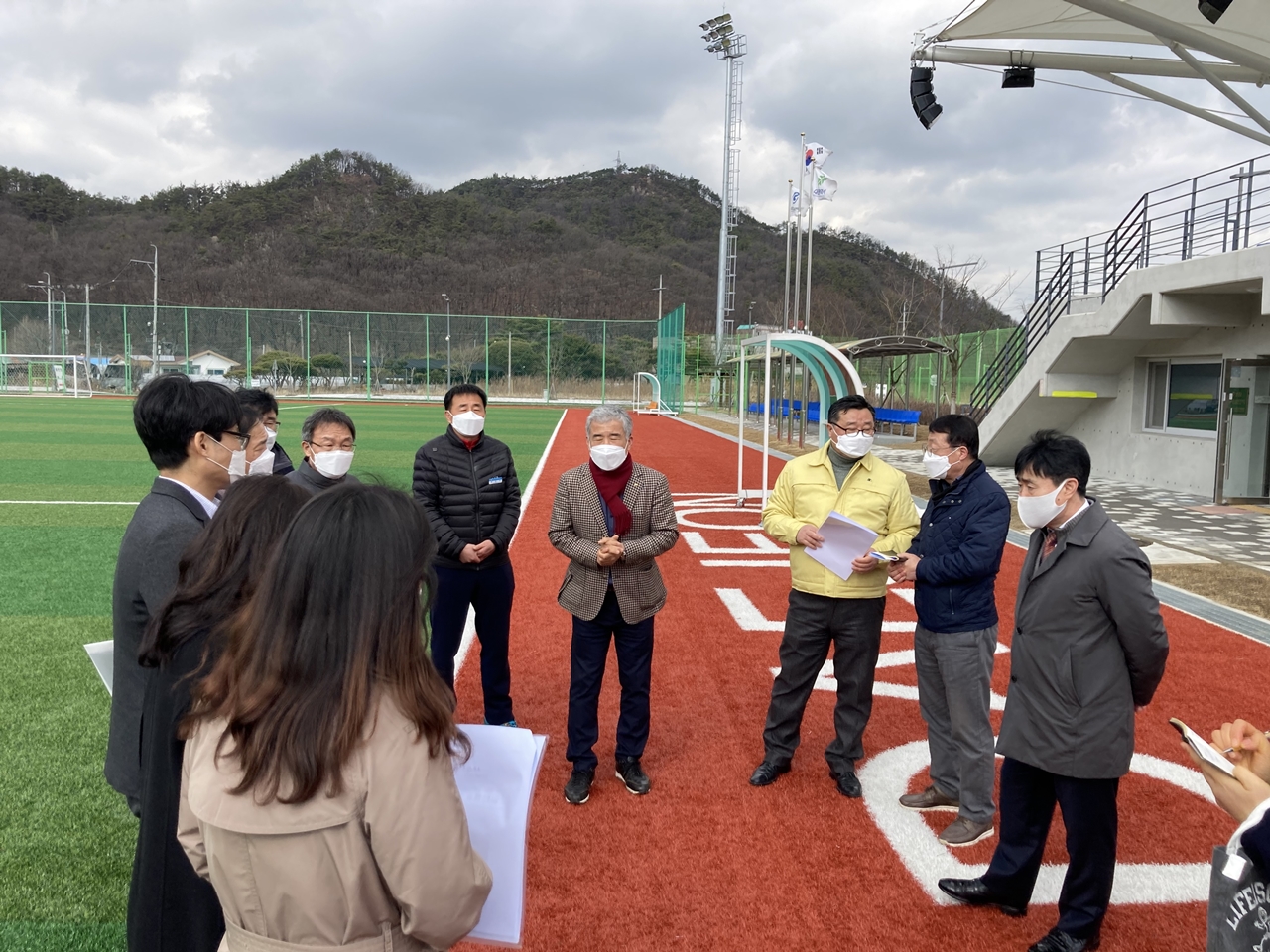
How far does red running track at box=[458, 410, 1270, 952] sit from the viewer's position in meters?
3.20

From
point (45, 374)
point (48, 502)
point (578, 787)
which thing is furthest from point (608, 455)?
point (45, 374)

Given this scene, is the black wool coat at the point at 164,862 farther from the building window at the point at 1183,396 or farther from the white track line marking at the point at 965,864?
the building window at the point at 1183,396

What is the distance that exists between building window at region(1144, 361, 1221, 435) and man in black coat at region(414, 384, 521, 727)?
12451 mm

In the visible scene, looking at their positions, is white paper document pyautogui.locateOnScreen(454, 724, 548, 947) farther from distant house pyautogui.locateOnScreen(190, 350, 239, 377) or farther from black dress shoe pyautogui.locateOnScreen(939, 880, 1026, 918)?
distant house pyautogui.locateOnScreen(190, 350, 239, 377)

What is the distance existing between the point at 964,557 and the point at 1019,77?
541 centimetres

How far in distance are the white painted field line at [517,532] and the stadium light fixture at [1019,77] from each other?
5474 mm

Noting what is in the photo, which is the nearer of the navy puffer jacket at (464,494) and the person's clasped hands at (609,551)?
the person's clasped hands at (609,551)

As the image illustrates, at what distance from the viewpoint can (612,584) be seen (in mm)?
4258

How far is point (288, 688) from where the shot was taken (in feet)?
5.13

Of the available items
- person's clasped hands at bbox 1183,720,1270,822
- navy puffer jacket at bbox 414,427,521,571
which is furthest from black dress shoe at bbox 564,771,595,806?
person's clasped hands at bbox 1183,720,1270,822

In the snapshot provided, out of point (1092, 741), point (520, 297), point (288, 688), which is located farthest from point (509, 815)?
point (520, 297)

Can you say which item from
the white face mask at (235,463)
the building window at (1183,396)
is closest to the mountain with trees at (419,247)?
the building window at (1183,396)

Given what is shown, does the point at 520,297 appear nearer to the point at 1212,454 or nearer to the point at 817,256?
the point at 817,256

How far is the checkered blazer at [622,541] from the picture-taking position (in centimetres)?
425
